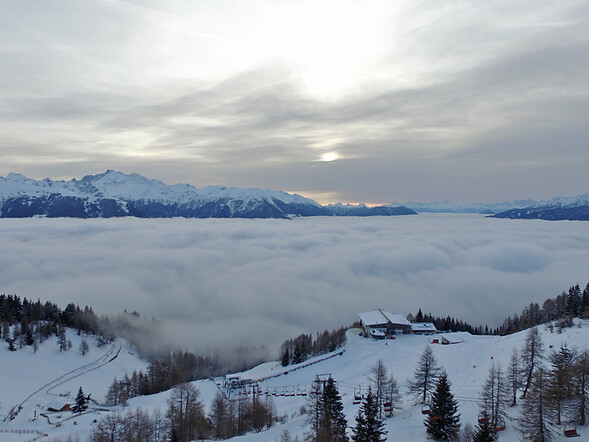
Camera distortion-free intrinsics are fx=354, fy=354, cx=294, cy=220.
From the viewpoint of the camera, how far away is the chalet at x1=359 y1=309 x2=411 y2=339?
3536 inches

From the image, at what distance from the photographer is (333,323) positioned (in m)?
156

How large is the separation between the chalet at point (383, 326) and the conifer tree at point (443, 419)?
58.0 meters

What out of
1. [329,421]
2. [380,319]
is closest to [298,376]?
[380,319]

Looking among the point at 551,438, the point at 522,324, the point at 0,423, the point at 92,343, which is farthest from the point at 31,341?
the point at 522,324

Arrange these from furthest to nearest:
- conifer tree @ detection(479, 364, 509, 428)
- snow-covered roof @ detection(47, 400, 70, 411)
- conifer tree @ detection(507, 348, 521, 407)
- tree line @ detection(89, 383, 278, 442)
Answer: snow-covered roof @ detection(47, 400, 70, 411) → tree line @ detection(89, 383, 278, 442) → conifer tree @ detection(507, 348, 521, 407) → conifer tree @ detection(479, 364, 509, 428)

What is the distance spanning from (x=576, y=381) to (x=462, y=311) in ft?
496

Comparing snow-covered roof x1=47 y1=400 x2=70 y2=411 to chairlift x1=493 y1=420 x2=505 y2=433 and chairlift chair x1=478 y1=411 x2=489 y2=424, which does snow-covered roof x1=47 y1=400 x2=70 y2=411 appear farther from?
chairlift x1=493 y1=420 x2=505 y2=433

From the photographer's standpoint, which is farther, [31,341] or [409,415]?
[31,341]

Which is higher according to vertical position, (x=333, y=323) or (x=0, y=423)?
(x=0, y=423)

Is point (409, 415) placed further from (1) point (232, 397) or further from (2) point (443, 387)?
(1) point (232, 397)

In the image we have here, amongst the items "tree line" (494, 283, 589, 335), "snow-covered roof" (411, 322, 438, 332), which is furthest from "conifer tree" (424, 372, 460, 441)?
"snow-covered roof" (411, 322, 438, 332)

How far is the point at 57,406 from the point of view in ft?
225

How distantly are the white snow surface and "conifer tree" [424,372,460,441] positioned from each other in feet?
6.99

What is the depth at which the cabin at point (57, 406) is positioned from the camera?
67.8 metres
